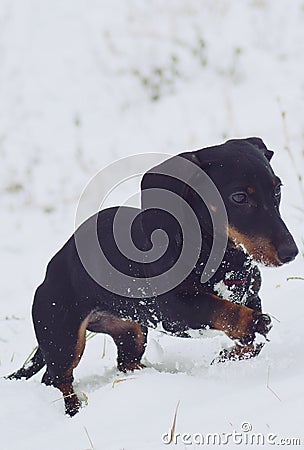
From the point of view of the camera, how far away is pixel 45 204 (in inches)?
247

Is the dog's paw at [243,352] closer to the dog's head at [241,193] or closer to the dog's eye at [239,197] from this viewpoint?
the dog's head at [241,193]

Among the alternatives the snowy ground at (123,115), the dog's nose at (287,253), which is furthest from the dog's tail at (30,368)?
the dog's nose at (287,253)

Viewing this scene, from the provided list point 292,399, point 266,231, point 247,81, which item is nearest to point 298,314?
point 266,231

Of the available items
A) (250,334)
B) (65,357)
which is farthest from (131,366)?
(250,334)

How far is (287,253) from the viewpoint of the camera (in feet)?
7.92

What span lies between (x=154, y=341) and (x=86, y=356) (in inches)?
14.8

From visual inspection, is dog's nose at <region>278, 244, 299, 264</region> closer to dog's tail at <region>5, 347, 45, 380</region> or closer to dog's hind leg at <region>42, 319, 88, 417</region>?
dog's hind leg at <region>42, 319, 88, 417</region>

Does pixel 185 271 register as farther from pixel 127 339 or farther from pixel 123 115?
pixel 123 115

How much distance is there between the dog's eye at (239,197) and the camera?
8.22 feet
